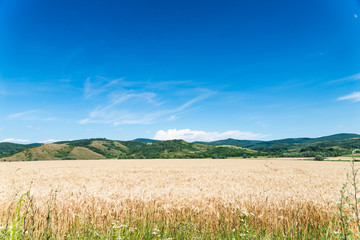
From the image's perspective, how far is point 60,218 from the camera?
6.40m

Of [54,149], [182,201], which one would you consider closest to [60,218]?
[182,201]

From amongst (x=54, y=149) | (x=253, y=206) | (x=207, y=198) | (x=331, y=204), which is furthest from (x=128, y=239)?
(x=54, y=149)

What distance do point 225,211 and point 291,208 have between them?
2.37 metres

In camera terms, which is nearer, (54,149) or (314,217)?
(314,217)

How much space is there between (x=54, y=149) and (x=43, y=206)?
189 meters

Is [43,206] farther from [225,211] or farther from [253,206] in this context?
[253,206]

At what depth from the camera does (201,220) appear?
6.67 meters

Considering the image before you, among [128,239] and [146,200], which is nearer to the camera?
[128,239]

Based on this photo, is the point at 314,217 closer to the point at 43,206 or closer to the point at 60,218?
the point at 60,218

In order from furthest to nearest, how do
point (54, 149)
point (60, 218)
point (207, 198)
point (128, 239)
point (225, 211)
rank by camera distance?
1. point (54, 149)
2. point (207, 198)
3. point (225, 211)
4. point (60, 218)
5. point (128, 239)

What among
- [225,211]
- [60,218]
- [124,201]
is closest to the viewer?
[60,218]

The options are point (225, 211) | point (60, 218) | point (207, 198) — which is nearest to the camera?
point (60, 218)

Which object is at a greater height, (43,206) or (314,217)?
(43,206)

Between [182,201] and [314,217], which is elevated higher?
[182,201]
